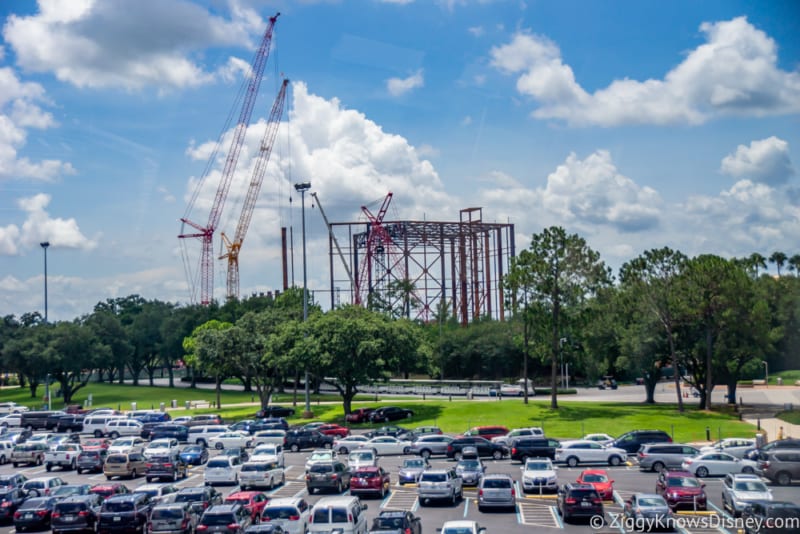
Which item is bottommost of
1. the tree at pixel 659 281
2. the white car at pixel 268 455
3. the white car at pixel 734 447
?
the white car at pixel 734 447

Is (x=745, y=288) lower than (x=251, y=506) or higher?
higher

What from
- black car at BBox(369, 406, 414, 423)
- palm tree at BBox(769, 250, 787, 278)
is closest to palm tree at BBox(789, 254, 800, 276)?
palm tree at BBox(769, 250, 787, 278)

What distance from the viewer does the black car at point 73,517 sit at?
91.7 feet

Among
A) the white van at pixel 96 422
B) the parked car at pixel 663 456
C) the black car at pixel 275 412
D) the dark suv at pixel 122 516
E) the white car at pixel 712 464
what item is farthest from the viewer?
the black car at pixel 275 412

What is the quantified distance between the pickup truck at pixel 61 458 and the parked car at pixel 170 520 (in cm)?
2367

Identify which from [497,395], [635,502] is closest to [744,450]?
[635,502]

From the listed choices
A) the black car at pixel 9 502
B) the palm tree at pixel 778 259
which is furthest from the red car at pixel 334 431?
the palm tree at pixel 778 259

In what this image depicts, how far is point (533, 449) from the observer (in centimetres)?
4541

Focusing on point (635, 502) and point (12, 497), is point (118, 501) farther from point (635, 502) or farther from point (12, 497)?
point (635, 502)

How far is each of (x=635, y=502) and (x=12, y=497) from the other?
24100mm

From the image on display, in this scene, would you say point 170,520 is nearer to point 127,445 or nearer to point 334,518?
point 334,518

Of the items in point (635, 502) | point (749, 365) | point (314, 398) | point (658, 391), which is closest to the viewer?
point (635, 502)

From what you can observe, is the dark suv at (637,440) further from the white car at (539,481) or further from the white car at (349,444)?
the white car at (349,444)

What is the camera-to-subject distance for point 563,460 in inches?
1740
